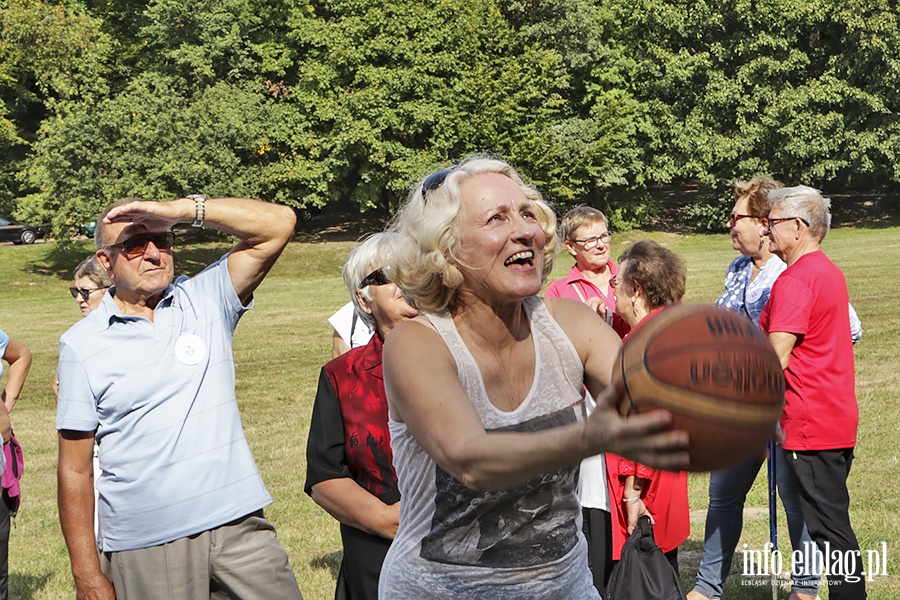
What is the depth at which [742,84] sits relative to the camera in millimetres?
47688

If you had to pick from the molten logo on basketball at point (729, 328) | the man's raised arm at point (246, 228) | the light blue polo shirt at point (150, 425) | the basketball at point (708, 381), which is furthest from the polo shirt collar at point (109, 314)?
the molten logo on basketball at point (729, 328)

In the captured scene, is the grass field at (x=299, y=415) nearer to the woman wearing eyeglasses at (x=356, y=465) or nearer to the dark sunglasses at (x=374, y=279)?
the woman wearing eyeglasses at (x=356, y=465)

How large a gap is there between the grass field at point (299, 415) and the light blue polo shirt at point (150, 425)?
303 cm

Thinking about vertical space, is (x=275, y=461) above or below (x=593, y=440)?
below

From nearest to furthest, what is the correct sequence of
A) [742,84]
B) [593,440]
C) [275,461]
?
[593,440] → [275,461] → [742,84]

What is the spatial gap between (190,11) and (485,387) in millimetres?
49034

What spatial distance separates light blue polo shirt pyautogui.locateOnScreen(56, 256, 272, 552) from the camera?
466cm

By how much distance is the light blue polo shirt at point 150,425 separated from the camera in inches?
183

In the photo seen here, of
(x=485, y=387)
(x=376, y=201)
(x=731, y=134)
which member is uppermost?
(x=485, y=387)

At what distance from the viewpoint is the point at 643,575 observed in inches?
209

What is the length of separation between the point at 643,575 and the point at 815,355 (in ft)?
6.03

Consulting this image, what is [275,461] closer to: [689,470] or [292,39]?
[689,470]

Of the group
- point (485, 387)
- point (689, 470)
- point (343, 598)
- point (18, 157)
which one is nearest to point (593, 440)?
point (689, 470)

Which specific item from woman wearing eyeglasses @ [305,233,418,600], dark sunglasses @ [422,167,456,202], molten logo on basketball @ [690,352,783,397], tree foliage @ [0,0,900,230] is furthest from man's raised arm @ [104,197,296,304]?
tree foliage @ [0,0,900,230]
